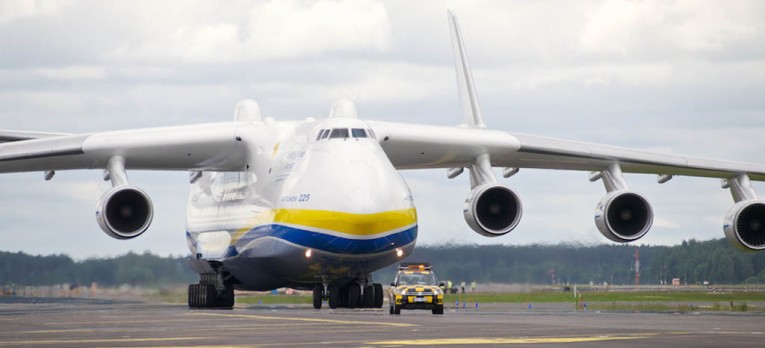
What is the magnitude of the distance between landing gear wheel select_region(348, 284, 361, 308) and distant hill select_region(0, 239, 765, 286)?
9981 millimetres

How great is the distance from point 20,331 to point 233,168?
40.3 feet

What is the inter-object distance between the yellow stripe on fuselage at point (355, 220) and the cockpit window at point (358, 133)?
1976mm

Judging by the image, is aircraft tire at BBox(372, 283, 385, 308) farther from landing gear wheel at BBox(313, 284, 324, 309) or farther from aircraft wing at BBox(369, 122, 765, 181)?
aircraft wing at BBox(369, 122, 765, 181)

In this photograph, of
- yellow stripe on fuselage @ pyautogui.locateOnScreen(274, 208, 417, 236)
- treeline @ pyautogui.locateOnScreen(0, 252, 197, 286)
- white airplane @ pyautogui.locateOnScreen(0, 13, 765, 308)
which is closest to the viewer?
yellow stripe on fuselage @ pyautogui.locateOnScreen(274, 208, 417, 236)

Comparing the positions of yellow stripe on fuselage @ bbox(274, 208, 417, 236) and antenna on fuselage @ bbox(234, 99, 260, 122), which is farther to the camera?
antenna on fuselage @ bbox(234, 99, 260, 122)

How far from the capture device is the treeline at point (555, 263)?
39.9m

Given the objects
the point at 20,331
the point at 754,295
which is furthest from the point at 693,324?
the point at 754,295

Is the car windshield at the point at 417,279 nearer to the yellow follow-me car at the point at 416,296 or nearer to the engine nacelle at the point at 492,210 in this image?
the yellow follow-me car at the point at 416,296

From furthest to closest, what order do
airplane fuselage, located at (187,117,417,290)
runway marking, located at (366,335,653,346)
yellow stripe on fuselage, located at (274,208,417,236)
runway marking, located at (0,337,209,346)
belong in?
1. airplane fuselage, located at (187,117,417,290)
2. yellow stripe on fuselage, located at (274,208,417,236)
3. runway marking, located at (0,337,209,346)
4. runway marking, located at (366,335,653,346)

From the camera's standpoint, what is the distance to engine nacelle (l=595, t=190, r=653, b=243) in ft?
98.8

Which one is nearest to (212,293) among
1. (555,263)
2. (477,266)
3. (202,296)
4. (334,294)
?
(202,296)

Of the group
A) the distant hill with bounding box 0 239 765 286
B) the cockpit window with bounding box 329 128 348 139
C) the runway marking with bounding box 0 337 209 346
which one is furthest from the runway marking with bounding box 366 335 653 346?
the distant hill with bounding box 0 239 765 286

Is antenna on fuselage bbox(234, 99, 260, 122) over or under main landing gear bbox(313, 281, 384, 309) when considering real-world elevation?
over

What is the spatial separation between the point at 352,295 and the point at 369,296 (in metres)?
0.38
